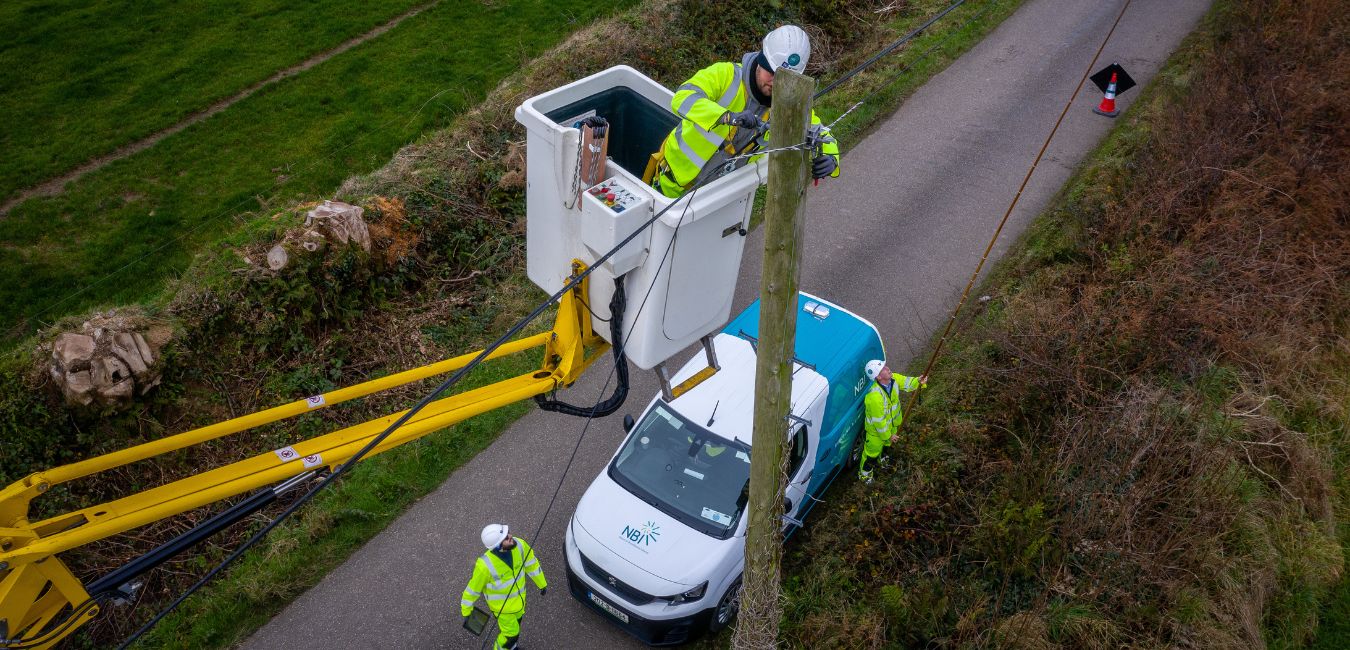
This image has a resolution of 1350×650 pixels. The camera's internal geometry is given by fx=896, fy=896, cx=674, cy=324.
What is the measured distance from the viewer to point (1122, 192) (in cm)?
1170

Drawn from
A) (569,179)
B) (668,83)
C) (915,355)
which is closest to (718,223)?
(569,179)

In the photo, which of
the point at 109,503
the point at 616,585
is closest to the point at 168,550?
the point at 109,503

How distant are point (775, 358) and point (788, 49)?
171cm

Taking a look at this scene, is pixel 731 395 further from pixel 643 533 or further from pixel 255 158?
pixel 255 158

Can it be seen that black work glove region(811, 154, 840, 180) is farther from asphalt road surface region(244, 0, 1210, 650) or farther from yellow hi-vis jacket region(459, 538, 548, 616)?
asphalt road surface region(244, 0, 1210, 650)

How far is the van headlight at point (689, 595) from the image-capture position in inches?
279

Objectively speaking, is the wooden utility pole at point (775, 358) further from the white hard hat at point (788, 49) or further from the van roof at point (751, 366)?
the van roof at point (751, 366)

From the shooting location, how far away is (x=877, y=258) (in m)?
11.5

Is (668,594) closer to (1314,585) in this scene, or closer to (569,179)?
(569,179)

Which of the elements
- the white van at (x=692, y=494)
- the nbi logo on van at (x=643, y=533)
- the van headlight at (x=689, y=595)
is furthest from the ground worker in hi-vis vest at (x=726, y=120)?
the van headlight at (x=689, y=595)

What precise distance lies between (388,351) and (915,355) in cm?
604

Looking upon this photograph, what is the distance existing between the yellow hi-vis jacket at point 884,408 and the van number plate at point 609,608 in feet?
9.26

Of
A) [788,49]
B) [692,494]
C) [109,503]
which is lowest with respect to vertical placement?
[692,494]

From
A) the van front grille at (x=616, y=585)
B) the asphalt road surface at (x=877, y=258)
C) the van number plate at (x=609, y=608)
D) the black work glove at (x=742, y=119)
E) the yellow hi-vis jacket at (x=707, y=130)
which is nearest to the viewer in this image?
the black work glove at (x=742, y=119)
